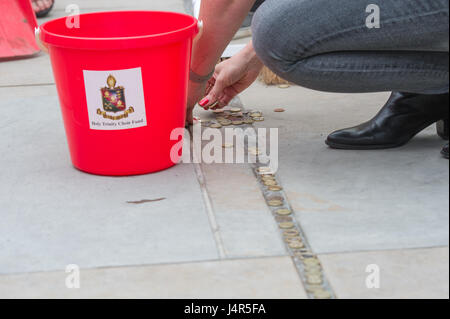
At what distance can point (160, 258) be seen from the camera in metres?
1.40

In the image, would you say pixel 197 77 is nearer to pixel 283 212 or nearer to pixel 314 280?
pixel 283 212

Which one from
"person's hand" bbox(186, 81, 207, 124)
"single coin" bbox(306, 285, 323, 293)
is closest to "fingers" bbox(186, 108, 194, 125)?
"person's hand" bbox(186, 81, 207, 124)

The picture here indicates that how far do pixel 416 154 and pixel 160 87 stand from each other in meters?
0.65

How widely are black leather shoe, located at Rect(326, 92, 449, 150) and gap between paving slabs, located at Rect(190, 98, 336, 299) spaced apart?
0.25m

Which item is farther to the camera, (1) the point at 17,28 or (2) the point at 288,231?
(1) the point at 17,28

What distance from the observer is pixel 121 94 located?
1678mm

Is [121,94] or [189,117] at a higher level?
[121,94]

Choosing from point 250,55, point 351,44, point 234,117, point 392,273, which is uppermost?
point 351,44

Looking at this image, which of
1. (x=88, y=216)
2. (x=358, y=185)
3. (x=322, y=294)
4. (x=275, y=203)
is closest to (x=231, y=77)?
(x=275, y=203)

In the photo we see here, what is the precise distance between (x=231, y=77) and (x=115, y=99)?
1.72 feet

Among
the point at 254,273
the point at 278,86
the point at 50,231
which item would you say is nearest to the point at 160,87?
the point at 50,231

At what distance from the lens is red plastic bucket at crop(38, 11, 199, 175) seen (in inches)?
64.6

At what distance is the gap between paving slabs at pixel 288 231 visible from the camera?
1.29 metres
